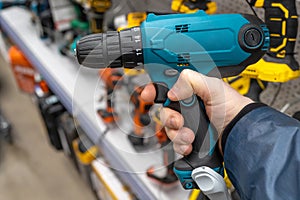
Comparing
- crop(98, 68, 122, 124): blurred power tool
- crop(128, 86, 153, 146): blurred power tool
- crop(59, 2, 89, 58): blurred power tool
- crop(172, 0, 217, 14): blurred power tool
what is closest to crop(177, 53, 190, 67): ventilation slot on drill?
crop(172, 0, 217, 14): blurred power tool

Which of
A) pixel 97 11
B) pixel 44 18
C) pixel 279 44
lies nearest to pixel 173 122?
pixel 279 44

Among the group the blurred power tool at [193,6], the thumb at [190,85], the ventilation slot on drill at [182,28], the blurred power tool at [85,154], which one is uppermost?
the ventilation slot on drill at [182,28]

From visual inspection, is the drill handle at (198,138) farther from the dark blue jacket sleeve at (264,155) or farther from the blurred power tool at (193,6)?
the blurred power tool at (193,6)

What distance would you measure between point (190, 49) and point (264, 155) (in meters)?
0.23

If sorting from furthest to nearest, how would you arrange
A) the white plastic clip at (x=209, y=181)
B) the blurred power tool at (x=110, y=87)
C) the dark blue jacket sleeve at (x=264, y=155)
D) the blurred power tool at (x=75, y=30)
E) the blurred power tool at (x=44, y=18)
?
the blurred power tool at (x=44, y=18) < the blurred power tool at (x=75, y=30) < the blurred power tool at (x=110, y=87) < the white plastic clip at (x=209, y=181) < the dark blue jacket sleeve at (x=264, y=155)

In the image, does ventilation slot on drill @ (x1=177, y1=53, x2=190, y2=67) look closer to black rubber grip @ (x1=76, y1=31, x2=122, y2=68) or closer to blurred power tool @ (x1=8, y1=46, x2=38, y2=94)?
black rubber grip @ (x1=76, y1=31, x2=122, y2=68)

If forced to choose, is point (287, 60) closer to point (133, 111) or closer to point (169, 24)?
point (169, 24)

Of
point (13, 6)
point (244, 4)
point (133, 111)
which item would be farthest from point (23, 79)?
point (244, 4)

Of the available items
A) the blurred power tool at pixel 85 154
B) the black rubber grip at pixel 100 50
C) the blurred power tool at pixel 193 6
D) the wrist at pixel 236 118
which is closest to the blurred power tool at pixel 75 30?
the blurred power tool at pixel 85 154

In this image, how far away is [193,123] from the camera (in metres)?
0.67

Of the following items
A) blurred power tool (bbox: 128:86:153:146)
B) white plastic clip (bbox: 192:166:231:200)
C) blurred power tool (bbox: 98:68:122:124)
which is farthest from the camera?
blurred power tool (bbox: 98:68:122:124)

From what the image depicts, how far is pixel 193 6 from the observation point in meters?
0.87

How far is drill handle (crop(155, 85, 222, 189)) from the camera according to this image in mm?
663

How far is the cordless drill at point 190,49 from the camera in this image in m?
0.65
